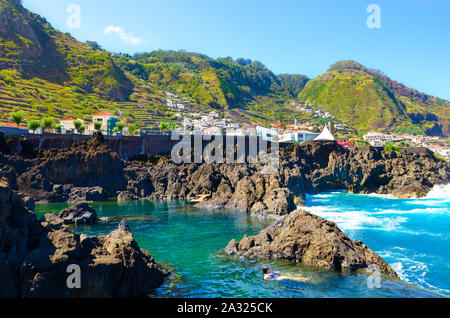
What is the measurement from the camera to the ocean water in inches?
1010

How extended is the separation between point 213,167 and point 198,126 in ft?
227

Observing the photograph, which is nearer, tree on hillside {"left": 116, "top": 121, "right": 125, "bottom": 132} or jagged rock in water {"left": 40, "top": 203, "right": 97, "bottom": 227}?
jagged rock in water {"left": 40, "top": 203, "right": 97, "bottom": 227}

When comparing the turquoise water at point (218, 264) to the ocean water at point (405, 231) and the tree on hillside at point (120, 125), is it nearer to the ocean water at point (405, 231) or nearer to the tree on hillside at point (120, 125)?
the ocean water at point (405, 231)

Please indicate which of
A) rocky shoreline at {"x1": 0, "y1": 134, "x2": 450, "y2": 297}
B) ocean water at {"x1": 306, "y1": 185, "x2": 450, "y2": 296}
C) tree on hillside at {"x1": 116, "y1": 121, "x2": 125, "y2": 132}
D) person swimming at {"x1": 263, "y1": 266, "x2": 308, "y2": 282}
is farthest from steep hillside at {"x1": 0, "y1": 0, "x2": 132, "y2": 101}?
person swimming at {"x1": 263, "y1": 266, "x2": 308, "y2": 282}

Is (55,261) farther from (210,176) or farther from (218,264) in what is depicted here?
(210,176)

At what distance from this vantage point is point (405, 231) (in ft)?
130

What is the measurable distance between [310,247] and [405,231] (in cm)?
2072

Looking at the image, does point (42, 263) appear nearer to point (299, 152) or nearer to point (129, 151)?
point (129, 151)

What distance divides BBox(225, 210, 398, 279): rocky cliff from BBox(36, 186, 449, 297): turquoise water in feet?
3.40

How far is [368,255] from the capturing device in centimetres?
2348

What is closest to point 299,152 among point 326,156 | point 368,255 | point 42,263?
point 326,156

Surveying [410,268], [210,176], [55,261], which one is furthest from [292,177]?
[55,261]

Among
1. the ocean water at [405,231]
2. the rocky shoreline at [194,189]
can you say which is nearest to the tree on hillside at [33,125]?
the rocky shoreline at [194,189]

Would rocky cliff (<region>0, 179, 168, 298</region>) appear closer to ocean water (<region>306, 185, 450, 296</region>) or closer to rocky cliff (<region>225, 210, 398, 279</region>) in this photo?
rocky cliff (<region>225, 210, 398, 279</region>)
